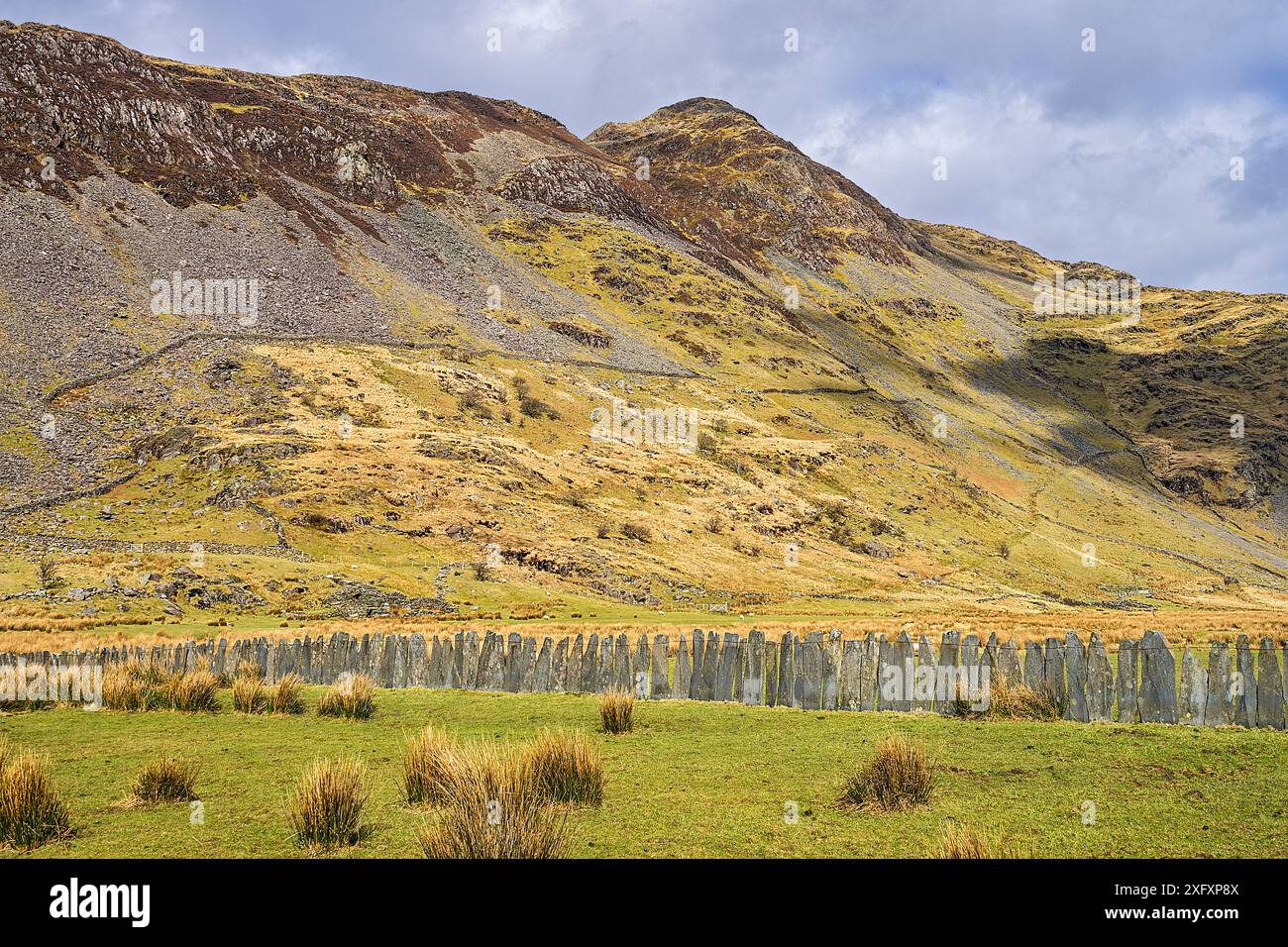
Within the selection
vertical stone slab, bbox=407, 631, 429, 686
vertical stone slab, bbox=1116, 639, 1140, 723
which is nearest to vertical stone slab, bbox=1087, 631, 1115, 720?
vertical stone slab, bbox=1116, 639, 1140, 723

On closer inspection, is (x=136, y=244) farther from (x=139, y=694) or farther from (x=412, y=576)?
(x=139, y=694)

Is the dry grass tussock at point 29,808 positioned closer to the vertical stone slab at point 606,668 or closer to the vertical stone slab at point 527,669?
the vertical stone slab at point 606,668

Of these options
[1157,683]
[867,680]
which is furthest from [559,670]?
[1157,683]

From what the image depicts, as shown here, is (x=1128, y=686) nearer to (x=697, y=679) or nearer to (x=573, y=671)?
(x=697, y=679)

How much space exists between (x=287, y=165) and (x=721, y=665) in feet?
423

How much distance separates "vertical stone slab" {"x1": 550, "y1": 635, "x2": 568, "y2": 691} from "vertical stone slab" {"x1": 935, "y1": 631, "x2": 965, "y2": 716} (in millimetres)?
8093

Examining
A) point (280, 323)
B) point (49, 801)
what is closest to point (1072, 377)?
point (280, 323)

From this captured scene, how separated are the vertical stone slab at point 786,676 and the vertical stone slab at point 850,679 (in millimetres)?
955

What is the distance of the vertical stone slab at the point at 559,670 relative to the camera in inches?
729

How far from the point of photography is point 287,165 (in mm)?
122250

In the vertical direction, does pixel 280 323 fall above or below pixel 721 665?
above

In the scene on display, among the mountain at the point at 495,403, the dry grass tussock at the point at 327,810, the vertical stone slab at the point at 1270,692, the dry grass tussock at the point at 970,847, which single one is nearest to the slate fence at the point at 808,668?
the vertical stone slab at the point at 1270,692

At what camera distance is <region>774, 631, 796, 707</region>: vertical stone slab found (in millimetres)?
15617
